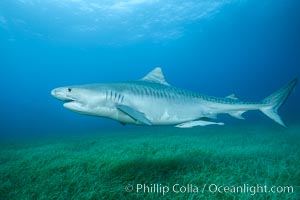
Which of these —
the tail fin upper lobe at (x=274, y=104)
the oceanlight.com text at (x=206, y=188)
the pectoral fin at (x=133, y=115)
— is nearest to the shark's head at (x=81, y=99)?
the pectoral fin at (x=133, y=115)

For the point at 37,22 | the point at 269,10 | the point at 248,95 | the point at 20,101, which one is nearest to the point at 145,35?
the point at 37,22

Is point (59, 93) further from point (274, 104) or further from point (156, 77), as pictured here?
point (274, 104)

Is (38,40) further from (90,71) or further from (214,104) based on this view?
(90,71)

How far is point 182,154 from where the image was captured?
7.72 metres

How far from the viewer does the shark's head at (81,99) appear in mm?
4469

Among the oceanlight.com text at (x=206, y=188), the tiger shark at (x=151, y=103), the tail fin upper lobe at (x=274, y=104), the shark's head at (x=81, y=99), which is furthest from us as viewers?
the tail fin upper lobe at (x=274, y=104)

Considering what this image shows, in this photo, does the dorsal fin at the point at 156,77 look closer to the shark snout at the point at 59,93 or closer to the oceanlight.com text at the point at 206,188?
the shark snout at the point at 59,93

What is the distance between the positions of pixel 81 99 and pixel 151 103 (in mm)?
1670

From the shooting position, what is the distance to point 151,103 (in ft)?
17.0

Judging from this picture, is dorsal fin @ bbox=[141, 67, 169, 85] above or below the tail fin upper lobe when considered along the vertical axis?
above

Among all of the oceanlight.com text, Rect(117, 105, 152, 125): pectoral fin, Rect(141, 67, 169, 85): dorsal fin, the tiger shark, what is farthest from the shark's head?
Rect(141, 67, 169, 85): dorsal fin

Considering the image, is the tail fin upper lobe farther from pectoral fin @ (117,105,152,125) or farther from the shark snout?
the shark snout

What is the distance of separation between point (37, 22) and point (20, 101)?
604 ft

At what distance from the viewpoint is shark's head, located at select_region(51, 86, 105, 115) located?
4.47 meters
